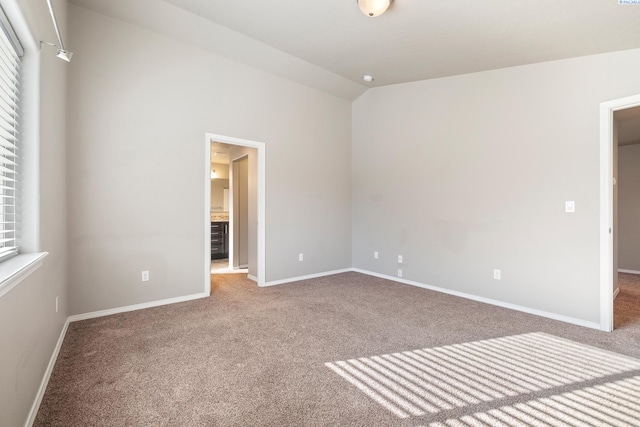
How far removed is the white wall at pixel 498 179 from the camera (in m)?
2.97

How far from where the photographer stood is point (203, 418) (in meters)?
1.62

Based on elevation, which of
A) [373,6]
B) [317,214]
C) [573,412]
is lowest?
[573,412]

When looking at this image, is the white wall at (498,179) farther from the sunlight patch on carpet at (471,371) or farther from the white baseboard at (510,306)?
the sunlight patch on carpet at (471,371)

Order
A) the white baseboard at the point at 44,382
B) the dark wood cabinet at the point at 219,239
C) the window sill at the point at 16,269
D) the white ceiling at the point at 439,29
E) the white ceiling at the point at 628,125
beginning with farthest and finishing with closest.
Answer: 1. the dark wood cabinet at the point at 219,239
2. the white ceiling at the point at 628,125
3. the white ceiling at the point at 439,29
4. the white baseboard at the point at 44,382
5. the window sill at the point at 16,269

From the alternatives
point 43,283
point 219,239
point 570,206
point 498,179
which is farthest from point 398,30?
point 219,239

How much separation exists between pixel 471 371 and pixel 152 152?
3.57 metres

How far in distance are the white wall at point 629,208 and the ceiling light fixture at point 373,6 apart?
5931 millimetres

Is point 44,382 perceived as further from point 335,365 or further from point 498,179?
point 498,179

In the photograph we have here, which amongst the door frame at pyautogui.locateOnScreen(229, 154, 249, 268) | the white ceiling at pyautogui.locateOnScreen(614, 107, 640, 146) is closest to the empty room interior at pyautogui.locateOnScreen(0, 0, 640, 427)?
the white ceiling at pyautogui.locateOnScreen(614, 107, 640, 146)

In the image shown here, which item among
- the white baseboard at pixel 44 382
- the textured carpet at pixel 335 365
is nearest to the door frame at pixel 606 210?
the textured carpet at pixel 335 365

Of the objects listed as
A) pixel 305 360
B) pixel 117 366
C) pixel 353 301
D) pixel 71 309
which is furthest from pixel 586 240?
pixel 71 309

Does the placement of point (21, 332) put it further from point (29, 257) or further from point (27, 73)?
point (27, 73)

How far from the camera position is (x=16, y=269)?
1394mm

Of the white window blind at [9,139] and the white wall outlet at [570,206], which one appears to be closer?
the white window blind at [9,139]
